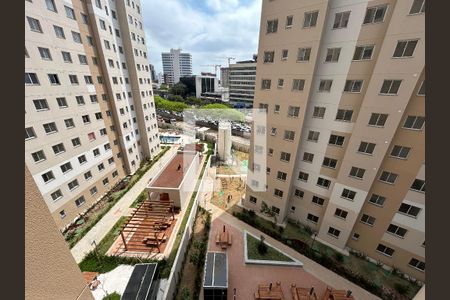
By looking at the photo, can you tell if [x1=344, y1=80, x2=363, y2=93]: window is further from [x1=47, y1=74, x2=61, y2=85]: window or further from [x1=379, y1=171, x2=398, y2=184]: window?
[x1=47, y1=74, x2=61, y2=85]: window

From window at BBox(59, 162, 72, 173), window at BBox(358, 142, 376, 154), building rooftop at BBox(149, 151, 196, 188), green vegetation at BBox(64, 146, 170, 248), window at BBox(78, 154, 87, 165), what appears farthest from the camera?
building rooftop at BBox(149, 151, 196, 188)

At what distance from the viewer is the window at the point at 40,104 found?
1753 cm

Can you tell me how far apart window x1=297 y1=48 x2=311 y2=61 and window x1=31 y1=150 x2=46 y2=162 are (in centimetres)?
2637

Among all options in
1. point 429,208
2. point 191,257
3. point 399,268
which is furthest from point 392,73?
point 191,257

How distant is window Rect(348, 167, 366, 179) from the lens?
54.1 feet

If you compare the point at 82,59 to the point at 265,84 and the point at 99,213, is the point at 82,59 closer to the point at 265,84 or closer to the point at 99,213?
the point at 99,213

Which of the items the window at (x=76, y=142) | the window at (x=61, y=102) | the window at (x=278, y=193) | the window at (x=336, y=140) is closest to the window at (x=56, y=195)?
the window at (x=76, y=142)

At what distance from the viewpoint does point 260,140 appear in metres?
21.1

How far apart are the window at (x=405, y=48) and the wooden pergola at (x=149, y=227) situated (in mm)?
24994

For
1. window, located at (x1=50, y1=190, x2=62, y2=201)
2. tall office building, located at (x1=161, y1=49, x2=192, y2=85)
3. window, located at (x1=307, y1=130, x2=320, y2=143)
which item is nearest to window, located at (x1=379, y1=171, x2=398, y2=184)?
window, located at (x1=307, y1=130, x2=320, y2=143)

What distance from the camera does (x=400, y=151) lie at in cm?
1480

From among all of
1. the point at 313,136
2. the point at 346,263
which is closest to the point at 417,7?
the point at 313,136

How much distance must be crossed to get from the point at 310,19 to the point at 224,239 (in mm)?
22025

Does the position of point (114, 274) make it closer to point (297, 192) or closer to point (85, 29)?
point (297, 192)
